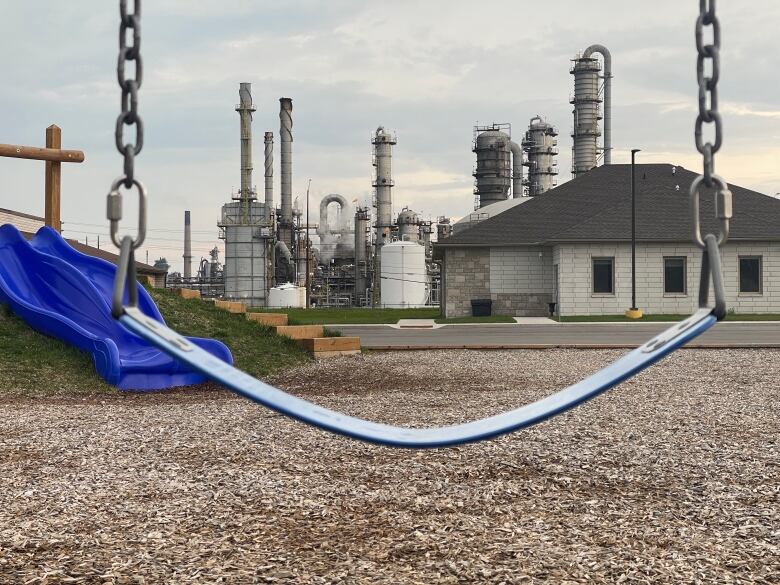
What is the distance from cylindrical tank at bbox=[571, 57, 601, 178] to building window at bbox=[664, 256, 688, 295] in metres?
22.2

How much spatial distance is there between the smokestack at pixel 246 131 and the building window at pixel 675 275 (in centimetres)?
3287

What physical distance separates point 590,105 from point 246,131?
22.3m

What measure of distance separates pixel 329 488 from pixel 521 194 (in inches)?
2508

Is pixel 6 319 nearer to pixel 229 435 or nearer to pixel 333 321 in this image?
pixel 229 435

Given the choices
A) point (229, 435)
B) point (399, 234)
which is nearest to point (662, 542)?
point (229, 435)

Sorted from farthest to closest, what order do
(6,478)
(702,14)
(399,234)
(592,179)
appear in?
(399,234)
(592,179)
(6,478)
(702,14)

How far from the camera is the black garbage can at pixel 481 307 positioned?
34344 mm

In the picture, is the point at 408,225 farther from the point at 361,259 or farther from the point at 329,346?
the point at 329,346

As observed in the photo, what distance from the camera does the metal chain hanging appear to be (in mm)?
3627

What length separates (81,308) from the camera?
1314 centimetres

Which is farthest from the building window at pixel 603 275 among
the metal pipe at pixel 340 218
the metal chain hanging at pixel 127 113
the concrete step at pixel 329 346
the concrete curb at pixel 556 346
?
the metal pipe at pixel 340 218

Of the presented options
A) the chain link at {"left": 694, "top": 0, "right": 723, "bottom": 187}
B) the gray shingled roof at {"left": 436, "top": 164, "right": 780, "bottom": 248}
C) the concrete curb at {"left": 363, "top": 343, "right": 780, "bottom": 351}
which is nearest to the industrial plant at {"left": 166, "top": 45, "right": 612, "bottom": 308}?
the gray shingled roof at {"left": 436, "top": 164, "right": 780, "bottom": 248}

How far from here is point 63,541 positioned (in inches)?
195

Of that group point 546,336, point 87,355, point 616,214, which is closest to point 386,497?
point 87,355
